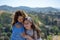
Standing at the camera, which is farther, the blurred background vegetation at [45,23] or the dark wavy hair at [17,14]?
the blurred background vegetation at [45,23]

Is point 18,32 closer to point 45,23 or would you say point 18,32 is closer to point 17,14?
point 17,14

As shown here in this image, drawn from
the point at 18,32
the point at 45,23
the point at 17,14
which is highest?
the point at 17,14

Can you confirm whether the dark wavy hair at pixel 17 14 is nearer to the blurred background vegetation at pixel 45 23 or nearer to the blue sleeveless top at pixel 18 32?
the blue sleeveless top at pixel 18 32

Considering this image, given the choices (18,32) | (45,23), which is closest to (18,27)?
(18,32)

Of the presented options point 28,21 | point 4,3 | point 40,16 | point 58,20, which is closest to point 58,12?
point 58,20

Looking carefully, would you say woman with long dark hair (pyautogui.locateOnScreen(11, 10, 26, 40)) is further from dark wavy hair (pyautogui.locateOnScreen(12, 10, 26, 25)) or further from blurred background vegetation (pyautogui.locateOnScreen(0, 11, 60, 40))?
blurred background vegetation (pyautogui.locateOnScreen(0, 11, 60, 40))

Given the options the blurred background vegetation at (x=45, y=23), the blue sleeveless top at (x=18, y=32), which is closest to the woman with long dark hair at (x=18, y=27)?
the blue sleeveless top at (x=18, y=32)

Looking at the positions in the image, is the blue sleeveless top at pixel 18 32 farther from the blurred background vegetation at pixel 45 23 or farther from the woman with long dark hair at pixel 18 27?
the blurred background vegetation at pixel 45 23

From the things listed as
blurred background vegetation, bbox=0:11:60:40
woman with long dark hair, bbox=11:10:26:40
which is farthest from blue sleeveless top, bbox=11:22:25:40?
blurred background vegetation, bbox=0:11:60:40

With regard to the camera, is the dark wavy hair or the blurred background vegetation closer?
the dark wavy hair

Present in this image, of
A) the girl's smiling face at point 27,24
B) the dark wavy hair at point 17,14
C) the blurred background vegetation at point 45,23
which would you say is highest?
the dark wavy hair at point 17,14

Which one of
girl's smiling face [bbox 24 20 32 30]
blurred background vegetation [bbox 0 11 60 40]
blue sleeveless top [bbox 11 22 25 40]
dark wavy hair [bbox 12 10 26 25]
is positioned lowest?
blurred background vegetation [bbox 0 11 60 40]

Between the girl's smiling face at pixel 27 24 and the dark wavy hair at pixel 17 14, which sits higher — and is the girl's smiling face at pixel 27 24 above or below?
below

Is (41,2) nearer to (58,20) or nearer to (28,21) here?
(58,20)
